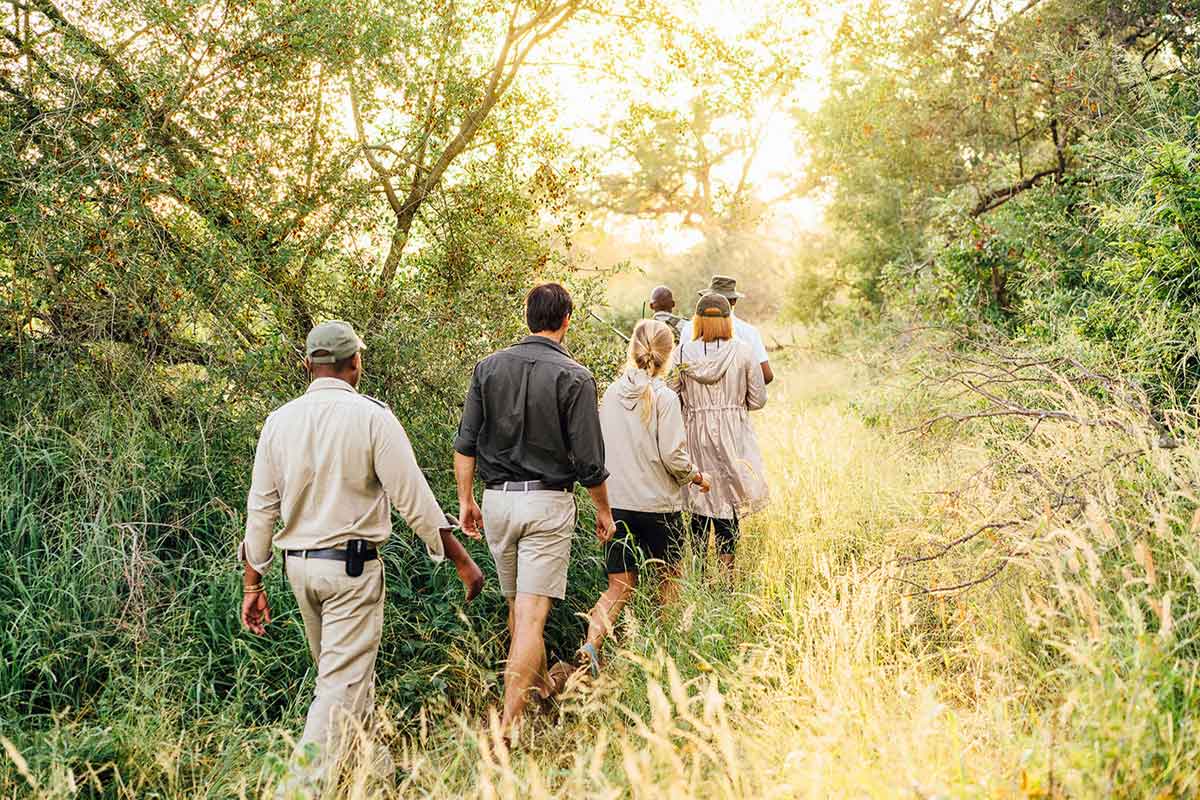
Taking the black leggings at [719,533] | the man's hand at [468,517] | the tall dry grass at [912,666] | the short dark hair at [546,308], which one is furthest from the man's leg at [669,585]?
the short dark hair at [546,308]

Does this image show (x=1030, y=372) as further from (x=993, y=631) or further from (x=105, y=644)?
(x=105, y=644)

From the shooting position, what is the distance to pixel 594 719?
4.36 meters

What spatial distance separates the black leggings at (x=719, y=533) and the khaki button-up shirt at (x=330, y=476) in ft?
7.15

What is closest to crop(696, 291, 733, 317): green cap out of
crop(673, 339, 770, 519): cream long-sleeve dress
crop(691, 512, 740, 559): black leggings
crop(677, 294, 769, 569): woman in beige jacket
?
crop(677, 294, 769, 569): woman in beige jacket

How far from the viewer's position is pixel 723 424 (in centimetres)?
579

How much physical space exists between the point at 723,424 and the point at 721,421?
24 mm

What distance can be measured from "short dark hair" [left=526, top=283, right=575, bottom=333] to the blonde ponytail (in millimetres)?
588

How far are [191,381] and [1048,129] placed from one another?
9673 mm

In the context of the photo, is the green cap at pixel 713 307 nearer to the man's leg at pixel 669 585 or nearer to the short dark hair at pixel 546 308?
the short dark hair at pixel 546 308

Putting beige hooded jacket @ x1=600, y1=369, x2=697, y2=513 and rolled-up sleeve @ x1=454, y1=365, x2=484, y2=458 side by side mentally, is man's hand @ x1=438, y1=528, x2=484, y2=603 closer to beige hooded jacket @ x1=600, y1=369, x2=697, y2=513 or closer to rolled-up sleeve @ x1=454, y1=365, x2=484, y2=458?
rolled-up sleeve @ x1=454, y1=365, x2=484, y2=458

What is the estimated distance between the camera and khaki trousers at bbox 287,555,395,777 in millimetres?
3809

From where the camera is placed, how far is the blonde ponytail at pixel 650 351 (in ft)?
16.6

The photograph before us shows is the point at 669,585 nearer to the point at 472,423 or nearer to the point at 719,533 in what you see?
the point at 719,533

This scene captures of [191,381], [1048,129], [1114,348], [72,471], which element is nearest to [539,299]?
[191,381]
